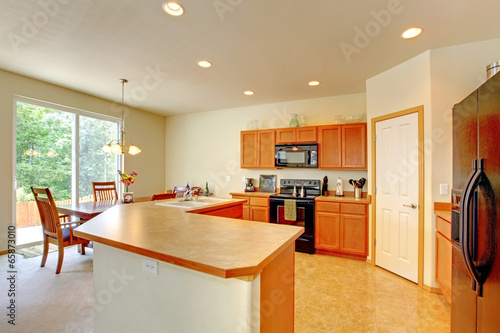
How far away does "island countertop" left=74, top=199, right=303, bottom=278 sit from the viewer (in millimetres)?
940

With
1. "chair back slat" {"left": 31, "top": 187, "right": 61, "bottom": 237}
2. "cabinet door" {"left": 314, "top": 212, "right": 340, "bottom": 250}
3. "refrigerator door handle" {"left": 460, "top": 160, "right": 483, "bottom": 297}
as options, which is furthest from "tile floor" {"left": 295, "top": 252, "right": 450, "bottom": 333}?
"chair back slat" {"left": 31, "top": 187, "right": 61, "bottom": 237}

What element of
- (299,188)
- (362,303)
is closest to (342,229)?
(299,188)

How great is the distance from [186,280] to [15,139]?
4.06 m

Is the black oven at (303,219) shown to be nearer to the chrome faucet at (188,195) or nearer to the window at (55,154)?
the chrome faucet at (188,195)

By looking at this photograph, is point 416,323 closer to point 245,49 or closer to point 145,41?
point 245,49

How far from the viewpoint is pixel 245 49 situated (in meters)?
2.54

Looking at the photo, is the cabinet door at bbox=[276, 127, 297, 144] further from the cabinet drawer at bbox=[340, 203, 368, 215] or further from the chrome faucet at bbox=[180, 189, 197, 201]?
the chrome faucet at bbox=[180, 189, 197, 201]

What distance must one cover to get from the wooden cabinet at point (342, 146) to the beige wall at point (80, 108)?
3.96 m

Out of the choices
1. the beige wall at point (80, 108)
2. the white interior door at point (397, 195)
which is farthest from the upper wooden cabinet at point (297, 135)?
the beige wall at point (80, 108)

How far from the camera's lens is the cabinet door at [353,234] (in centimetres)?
330

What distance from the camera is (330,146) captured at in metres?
3.84

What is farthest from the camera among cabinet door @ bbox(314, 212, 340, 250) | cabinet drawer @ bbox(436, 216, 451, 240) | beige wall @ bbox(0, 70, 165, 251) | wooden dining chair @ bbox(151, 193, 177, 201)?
cabinet door @ bbox(314, 212, 340, 250)

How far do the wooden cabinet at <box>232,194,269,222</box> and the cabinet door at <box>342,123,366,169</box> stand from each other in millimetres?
1489

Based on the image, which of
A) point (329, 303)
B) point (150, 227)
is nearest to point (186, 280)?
point (150, 227)
